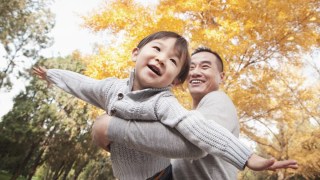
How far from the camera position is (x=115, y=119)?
1372 millimetres

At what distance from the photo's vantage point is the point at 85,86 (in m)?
1.70

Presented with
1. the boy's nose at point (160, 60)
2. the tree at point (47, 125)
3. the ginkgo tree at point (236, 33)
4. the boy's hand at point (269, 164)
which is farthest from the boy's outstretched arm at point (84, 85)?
the tree at point (47, 125)

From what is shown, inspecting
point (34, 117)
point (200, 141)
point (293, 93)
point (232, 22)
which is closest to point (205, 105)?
point (200, 141)

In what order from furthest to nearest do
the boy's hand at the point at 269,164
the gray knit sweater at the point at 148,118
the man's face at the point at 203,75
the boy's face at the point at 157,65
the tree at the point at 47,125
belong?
the tree at the point at 47,125 < the man's face at the point at 203,75 < the boy's face at the point at 157,65 < the gray knit sweater at the point at 148,118 < the boy's hand at the point at 269,164

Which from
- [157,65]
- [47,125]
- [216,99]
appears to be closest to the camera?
[157,65]

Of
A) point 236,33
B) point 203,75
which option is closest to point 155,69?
point 203,75

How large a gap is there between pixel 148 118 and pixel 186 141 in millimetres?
208

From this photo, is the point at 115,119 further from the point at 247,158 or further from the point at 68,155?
the point at 68,155

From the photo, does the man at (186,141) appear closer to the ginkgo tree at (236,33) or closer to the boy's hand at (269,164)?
the boy's hand at (269,164)

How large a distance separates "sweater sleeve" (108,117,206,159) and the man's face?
0.88 metres

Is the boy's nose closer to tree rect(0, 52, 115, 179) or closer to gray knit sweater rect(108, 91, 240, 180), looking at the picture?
gray knit sweater rect(108, 91, 240, 180)

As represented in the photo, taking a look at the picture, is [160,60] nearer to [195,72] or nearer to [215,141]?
[215,141]

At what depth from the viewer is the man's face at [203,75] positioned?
211cm

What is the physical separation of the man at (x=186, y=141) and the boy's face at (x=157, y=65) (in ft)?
0.84
